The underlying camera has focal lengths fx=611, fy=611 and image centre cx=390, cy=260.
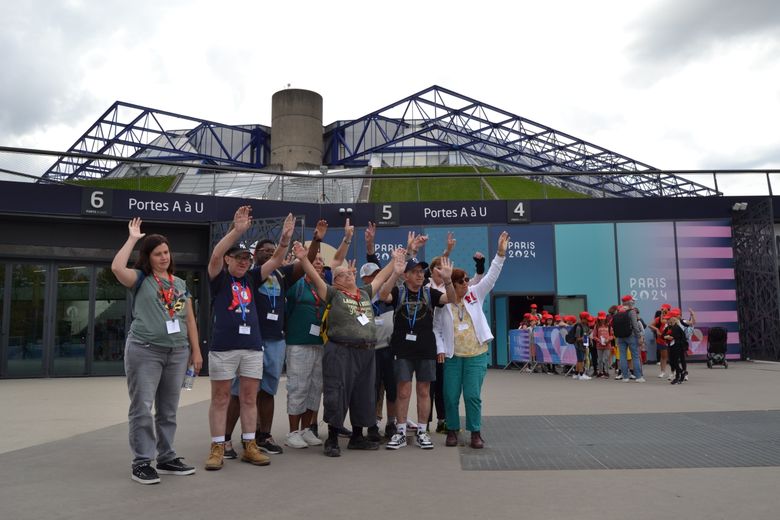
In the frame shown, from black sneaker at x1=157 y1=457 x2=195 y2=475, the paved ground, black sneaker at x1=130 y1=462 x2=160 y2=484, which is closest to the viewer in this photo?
the paved ground

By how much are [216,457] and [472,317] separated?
8.29ft

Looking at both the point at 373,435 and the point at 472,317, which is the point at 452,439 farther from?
the point at 472,317

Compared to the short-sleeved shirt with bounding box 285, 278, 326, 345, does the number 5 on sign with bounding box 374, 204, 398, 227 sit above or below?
above

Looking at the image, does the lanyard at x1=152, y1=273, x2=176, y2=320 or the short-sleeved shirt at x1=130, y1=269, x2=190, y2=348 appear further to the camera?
the lanyard at x1=152, y1=273, x2=176, y2=320

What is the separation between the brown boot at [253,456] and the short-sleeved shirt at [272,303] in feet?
3.10

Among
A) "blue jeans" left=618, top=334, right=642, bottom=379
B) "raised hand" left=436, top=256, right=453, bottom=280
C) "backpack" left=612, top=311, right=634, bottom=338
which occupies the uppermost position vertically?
"raised hand" left=436, top=256, right=453, bottom=280

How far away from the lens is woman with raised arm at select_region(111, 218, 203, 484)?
14.2 feet

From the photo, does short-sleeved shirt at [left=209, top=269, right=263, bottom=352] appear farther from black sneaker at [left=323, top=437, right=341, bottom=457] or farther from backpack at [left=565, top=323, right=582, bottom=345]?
backpack at [left=565, top=323, right=582, bottom=345]

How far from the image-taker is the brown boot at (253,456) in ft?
15.7

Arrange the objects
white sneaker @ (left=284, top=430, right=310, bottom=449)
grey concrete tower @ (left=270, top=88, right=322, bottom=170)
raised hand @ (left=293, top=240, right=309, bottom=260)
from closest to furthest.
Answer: raised hand @ (left=293, top=240, right=309, bottom=260)
white sneaker @ (left=284, top=430, right=310, bottom=449)
grey concrete tower @ (left=270, top=88, right=322, bottom=170)

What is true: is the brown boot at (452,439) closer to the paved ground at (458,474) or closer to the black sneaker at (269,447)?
the paved ground at (458,474)

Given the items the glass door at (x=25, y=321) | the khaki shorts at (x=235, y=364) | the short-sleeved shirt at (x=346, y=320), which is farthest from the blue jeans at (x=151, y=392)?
the glass door at (x=25, y=321)

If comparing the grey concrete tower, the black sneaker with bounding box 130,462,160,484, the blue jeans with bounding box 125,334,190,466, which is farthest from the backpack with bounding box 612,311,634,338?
the grey concrete tower

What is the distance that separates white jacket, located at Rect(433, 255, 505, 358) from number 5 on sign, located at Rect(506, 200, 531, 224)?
10908 millimetres
